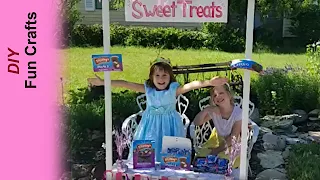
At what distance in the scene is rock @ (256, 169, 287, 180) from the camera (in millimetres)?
3875

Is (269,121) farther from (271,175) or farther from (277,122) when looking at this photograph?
(271,175)

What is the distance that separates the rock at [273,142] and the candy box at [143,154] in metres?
1.72

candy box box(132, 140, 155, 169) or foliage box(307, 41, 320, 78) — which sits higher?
foliage box(307, 41, 320, 78)

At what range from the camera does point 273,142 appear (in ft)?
15.4

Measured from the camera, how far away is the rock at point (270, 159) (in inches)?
165

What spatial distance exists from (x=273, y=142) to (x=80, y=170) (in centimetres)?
195

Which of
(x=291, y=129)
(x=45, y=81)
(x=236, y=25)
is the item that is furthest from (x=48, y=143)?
(x=236, y=25)

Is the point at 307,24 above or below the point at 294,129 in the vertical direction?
above

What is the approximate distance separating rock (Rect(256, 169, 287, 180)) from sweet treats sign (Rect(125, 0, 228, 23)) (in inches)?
63.2

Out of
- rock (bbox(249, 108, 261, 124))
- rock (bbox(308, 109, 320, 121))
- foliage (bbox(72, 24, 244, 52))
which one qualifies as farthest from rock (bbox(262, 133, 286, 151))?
foliage (bbox(72, 24, 244, 52))

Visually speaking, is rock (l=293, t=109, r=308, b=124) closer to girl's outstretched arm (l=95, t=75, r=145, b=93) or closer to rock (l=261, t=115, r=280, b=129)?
rock (l=261, t=115, r=280, b=129)

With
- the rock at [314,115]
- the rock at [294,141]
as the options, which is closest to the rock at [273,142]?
the rock at [294,141]

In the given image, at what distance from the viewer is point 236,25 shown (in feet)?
44.0

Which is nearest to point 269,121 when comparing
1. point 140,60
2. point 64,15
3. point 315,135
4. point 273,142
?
point 315,135
